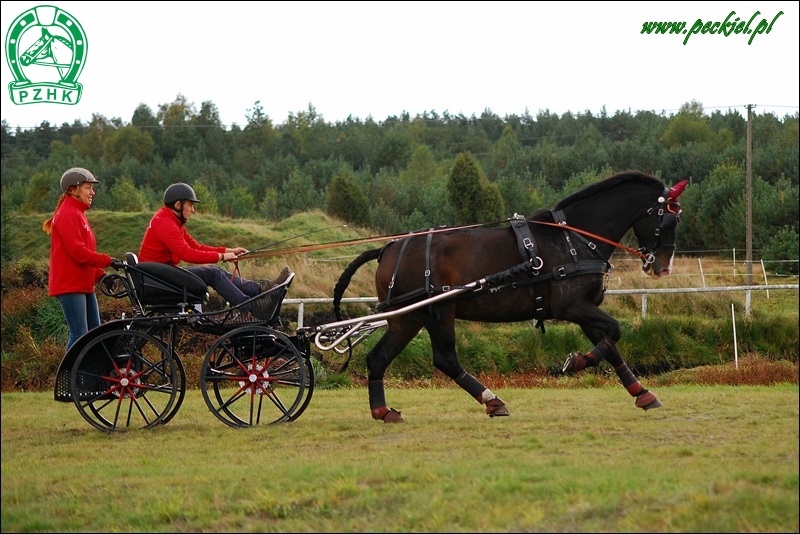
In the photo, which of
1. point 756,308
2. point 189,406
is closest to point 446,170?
point 756,308

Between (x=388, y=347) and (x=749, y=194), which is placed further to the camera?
(x=749, y=194)

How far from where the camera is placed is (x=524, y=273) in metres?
9.03

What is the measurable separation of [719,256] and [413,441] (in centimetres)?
2430

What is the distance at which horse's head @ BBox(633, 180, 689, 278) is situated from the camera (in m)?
9.48

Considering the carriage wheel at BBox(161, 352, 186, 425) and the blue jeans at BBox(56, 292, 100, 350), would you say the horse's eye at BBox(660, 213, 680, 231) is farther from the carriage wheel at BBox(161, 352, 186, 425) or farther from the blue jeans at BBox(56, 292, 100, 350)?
the blue jeans at BBox(56, 292, 100, 350)

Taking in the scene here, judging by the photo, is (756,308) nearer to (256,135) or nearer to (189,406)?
(189,406)

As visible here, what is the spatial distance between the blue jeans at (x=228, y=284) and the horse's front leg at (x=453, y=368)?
1.60 metres

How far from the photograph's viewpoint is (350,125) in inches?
2835

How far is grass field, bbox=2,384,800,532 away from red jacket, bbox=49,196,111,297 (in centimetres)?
130

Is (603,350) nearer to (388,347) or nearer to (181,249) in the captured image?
(388,347)

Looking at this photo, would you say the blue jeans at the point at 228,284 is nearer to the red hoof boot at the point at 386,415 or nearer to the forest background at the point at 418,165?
the red hoof boot at the point at 386,415

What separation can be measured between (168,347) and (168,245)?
2.87 ft

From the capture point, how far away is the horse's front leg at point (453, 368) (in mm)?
9039

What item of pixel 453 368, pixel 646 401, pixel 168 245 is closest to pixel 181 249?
pixel 168 245
